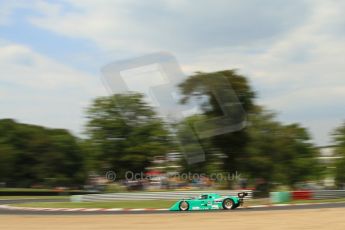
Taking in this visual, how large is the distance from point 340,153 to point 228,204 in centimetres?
2353

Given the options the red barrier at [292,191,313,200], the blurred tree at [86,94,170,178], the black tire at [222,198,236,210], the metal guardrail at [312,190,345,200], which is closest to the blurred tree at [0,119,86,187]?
the blurred tree at [86,94,170,178]

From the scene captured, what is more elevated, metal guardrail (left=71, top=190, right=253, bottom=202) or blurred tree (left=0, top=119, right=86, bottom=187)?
blurred tree (left=0, top=119, right=86, bottom=187)

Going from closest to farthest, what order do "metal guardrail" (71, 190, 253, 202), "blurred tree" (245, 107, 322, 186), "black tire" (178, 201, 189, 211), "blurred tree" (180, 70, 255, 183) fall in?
"black tire" (178, 201, 189, 211) → "metal guardrail" (71, 190, 253, 202) → "blurred tree" (180, 70, 255, 183) → "blurred tree" (245, 107, 322, 186)

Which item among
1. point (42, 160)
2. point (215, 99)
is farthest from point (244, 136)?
point (42, 160)

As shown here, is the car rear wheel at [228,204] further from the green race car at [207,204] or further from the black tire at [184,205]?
the black tire at [184,205]

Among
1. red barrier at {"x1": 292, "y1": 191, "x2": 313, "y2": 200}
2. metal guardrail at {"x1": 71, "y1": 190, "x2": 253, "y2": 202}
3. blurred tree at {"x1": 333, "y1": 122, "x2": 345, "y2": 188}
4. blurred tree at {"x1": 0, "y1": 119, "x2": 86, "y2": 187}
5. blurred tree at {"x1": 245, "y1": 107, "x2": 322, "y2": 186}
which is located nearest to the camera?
red barrier at {"x1": 292, "y1": 191, "x2": 313, "y2": 200}

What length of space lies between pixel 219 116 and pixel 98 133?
1580 centimetres

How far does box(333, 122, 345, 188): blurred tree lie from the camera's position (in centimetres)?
4225

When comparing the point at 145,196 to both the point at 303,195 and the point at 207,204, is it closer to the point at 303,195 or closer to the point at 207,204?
the point at 207,204

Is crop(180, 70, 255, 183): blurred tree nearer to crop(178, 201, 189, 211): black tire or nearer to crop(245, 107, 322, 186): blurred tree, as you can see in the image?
crop(245, 107, 322, 186): blurred tree

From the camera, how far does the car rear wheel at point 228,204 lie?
890 inches

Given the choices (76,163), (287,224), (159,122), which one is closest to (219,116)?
(159,122)

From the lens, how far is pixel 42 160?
6184 centimetres

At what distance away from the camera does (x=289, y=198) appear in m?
27.7
